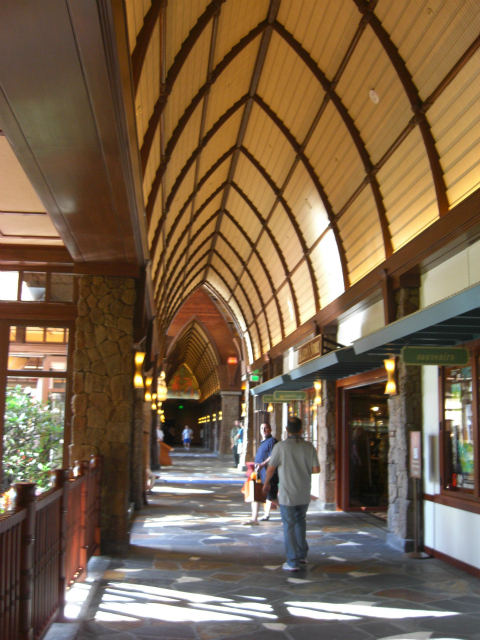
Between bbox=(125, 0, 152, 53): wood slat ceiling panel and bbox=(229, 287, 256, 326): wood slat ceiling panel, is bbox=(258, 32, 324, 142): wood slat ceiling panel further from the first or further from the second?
bbox=(229, 287, 256, 326): wood slat ceiling panel

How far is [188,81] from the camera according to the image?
27.9 feet

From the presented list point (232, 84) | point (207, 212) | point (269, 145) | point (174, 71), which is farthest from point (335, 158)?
point (207, 212)

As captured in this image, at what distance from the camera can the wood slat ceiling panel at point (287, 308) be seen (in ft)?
52.0

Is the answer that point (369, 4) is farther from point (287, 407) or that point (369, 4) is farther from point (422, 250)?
point (287, 407)

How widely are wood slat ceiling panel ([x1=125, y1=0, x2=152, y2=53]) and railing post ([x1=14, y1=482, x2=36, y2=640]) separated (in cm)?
368

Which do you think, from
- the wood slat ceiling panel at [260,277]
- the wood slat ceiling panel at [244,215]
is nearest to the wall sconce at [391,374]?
the wood slat ceiling panel at [244,215]

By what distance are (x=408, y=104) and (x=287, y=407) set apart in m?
10.5

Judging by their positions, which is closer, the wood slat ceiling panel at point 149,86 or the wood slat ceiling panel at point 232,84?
the wood slat ceiling panel at point 149,86

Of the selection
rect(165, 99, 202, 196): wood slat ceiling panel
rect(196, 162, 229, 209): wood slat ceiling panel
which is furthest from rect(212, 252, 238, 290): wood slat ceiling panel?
rect(165, 99, 202, 196): wood slat ceiling panel

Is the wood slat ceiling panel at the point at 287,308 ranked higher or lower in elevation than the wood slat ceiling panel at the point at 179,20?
lower

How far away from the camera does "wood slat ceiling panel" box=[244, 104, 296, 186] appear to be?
11539 mm

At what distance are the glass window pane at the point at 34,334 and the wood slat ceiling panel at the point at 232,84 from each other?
432 centimetres

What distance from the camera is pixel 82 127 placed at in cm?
429

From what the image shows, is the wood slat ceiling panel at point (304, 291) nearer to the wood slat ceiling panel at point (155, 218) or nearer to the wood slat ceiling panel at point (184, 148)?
the wood slat ceiling panel at point (155, 218)
